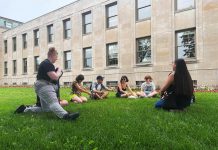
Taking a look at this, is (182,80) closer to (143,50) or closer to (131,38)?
(143,50)

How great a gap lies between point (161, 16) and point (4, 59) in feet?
104

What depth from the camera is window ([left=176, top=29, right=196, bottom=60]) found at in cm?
2217

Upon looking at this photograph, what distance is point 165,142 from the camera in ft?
17.5

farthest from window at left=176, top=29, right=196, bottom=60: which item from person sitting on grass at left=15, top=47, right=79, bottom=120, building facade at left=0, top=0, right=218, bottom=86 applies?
person sitting on grass at left=15, top=47, right=79, bottom=120

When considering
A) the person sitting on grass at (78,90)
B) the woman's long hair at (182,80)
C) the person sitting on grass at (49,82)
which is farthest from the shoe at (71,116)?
the person sitting on grass at (78,90)

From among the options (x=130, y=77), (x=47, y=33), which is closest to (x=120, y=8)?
(x=130, y=77)

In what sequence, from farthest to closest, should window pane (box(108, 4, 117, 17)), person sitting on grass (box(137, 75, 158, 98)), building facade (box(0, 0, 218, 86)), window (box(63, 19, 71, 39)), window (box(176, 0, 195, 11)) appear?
window (box(63, 19, 71, 39)) < window pane (box(108, 4, 117, 17)) < window (box(176, 0, 195, 11)) < building facade (box(0, 0, 218, 86)) < person sitting on grass (box(137, 75, 158, 98))

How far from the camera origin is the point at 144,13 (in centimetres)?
2589

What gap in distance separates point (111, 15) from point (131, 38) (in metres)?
3.86

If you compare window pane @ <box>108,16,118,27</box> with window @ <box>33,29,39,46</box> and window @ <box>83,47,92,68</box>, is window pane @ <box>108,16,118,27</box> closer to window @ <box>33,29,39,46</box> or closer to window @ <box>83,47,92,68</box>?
window @ <box>83,47,92,68</box>

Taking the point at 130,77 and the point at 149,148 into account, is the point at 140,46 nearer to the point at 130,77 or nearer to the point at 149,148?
the point at 130,77

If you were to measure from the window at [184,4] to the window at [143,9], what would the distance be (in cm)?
279

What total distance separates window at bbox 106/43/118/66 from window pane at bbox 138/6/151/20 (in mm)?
3761

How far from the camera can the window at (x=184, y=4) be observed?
2249 centimetres
